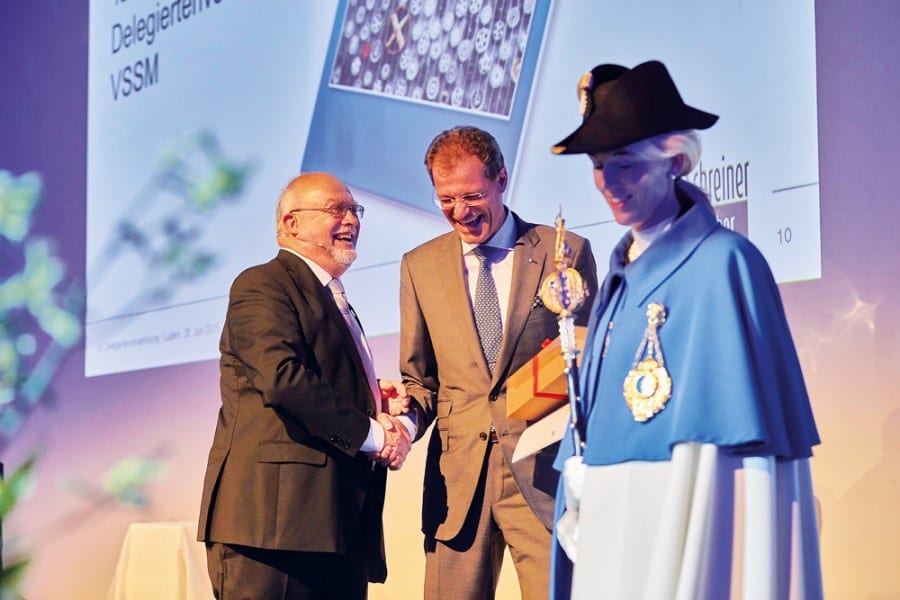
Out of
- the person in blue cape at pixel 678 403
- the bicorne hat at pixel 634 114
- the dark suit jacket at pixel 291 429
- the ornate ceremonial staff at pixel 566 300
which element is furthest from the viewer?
the dark suit jacket at pixel 291 429

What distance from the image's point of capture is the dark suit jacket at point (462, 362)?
2990mm

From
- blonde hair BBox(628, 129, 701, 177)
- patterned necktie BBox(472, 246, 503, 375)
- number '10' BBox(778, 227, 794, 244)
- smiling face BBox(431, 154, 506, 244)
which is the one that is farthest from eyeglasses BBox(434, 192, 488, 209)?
blonde hair BBox(628, 129, 701, 177)

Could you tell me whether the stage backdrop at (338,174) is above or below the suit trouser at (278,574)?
above

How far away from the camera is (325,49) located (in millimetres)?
4980

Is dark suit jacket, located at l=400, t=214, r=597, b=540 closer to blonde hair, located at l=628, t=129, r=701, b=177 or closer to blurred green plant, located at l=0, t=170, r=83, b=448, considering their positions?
blonde hair, located at l=628, t=129, r=701, b=177

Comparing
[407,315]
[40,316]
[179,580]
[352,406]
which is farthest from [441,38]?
[40,316]

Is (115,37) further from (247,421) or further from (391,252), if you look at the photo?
(247,421)

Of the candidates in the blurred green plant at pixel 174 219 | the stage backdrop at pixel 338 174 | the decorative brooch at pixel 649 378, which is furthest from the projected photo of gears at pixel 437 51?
the decorative brooch at pixel 649 378

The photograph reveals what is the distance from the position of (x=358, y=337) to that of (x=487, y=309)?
0.41 m

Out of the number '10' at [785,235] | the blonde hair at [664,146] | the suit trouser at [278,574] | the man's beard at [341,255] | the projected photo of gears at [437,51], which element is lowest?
the suit trouser at [278,574]

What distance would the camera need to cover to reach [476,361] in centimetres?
306

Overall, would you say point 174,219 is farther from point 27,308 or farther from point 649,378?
point 649,378

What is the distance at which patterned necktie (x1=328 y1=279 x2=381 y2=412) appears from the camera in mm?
3252

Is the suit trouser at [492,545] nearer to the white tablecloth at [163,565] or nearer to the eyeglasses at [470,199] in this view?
the eyeglasses at [470,199]
